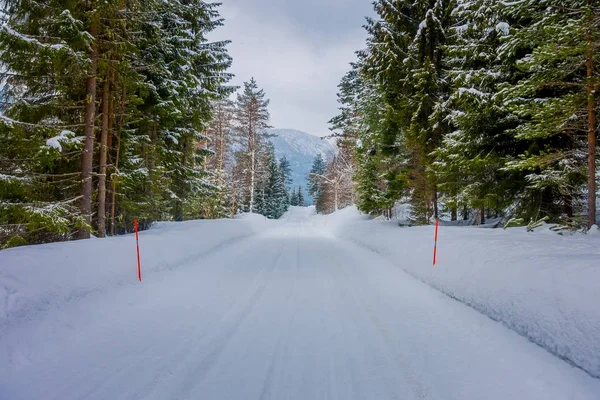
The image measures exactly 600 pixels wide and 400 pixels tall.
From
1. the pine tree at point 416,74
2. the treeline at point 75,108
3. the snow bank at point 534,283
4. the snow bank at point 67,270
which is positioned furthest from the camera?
the pine tree at point 416,74

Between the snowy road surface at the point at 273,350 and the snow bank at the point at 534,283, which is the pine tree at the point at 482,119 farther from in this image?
the snowy road surface at the point at 273,350

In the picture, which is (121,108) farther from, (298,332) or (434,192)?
(434,192)

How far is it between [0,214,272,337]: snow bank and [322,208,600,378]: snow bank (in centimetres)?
645

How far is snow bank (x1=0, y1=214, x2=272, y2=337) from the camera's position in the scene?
150 inches

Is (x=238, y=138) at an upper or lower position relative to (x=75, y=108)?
upper

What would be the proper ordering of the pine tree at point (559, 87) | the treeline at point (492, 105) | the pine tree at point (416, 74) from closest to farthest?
the pine tree at point (559, 87) → the treeline at point (492, 105) → the pine tree at point (416, 74)

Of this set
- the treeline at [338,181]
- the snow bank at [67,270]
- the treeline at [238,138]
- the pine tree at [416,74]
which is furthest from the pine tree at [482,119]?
the treeline at [238,138]

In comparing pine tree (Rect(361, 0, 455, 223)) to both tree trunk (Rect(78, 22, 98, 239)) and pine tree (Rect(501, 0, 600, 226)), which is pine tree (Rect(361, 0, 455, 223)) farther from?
tree trunk (Rect(78, 22, 98, 239))

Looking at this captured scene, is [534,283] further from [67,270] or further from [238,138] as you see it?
[238,138]

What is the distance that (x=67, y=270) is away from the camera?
475 centimetres

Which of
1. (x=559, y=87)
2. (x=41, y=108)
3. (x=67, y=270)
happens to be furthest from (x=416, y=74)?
(x=41, y=108)

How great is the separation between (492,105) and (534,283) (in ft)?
19.4

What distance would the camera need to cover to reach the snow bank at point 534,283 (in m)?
2.92

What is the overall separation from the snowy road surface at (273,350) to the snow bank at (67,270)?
18 centimetres
